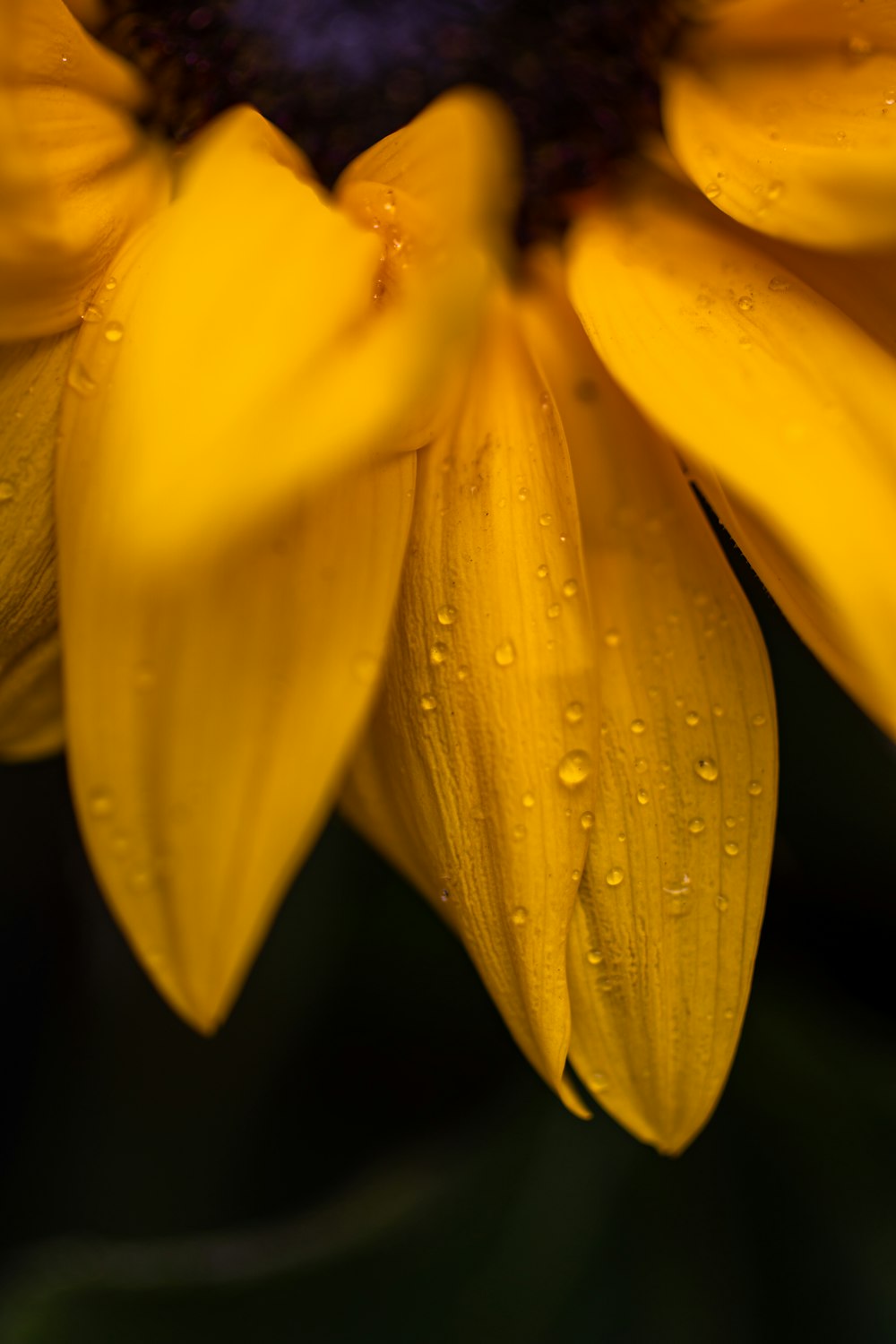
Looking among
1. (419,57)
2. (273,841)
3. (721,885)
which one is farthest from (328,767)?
(419,57)

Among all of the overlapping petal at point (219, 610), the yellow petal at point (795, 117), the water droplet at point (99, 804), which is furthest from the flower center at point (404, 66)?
the water droplet at point (99, 804)

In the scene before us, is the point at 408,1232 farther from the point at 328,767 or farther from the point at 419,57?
the point at 419,57

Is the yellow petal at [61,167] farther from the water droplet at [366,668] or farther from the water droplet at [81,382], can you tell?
the water droplet at [366,668]

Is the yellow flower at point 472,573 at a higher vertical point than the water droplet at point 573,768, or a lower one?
higher

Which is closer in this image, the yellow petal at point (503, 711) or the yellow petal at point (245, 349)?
the yellow petal at point (245, 349)

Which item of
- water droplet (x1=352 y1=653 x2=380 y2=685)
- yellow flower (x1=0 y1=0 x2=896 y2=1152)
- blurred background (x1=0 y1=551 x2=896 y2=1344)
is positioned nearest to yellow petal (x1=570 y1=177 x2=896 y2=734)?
yellow flower (x1=0 y1=0 x2=896 y2=1152)

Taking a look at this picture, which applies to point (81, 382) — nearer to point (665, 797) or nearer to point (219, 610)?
point (219, 610)

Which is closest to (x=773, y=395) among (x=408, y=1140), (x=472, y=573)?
(x=472, y=573)
